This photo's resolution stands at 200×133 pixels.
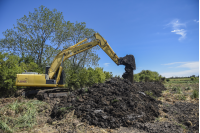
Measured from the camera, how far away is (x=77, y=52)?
960 centimetres

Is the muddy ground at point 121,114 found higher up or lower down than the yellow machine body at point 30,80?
lower down

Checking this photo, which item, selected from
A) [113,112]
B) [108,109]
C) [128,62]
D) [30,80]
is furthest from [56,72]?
[113,112]

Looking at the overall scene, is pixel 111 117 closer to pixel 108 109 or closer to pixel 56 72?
pixel 108 109

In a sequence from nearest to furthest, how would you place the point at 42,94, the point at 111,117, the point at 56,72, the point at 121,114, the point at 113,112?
the point at 111,117
the point at 121,114
the point at 113,112
the point at 42,94
the point at 56,72

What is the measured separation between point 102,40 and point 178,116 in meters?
6.47

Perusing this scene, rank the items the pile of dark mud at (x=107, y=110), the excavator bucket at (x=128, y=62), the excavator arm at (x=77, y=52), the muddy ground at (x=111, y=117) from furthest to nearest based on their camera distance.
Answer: the excavator bucket at (x=128, y=62)
the excavator arm at (x=77, y=52)
the pile of dark mud at (x=107, y=110)
the muddy ground at (x=111, y=117)

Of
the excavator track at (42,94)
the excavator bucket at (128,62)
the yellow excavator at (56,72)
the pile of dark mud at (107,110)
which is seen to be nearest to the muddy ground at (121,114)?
the pile of dark mud at (107,110)

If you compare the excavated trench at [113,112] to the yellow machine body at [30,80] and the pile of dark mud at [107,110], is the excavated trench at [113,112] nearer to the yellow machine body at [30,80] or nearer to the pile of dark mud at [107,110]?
the pile of dark mud at [107,110]

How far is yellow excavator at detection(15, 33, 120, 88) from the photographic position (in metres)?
8.51

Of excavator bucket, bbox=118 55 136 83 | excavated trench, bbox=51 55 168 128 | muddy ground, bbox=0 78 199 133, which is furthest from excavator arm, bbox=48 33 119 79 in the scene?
muddy ground, bbox=0 78 199 133

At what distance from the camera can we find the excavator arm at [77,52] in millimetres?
9281

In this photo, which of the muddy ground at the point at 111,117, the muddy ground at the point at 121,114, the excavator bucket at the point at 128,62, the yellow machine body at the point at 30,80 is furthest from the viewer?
the excavator bucket at the point at 128,62

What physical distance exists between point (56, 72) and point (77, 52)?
6.66ft

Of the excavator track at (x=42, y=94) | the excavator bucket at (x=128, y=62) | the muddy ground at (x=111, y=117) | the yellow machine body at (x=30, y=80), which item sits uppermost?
the excavator bucket at (x=128, y=62)
